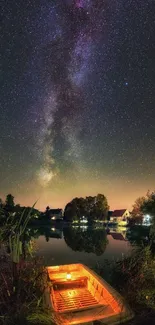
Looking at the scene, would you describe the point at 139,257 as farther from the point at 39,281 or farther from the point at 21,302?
the point at 21,302

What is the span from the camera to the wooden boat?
27.4 ft

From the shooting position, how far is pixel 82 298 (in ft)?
34.3

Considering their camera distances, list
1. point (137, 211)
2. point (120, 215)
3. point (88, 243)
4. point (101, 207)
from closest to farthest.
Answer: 1. point (88, 243)
2. point (137, 211)
3. point (101, 207)
4. point (120, 215)

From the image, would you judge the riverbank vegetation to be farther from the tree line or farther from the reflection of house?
the reflection of house

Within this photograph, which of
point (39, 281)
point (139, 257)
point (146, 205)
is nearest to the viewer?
point (39, 281)

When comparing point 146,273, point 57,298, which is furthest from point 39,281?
point 146,273

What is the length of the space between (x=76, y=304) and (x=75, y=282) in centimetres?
236

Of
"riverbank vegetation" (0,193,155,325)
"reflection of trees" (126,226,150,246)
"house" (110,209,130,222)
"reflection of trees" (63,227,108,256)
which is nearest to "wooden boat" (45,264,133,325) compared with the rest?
"riverbank vegetation" (0,193,155,325)

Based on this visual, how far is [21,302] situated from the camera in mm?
7836

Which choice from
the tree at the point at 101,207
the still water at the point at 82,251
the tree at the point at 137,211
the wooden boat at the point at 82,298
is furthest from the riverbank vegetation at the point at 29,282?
the tree at the point at 101,207

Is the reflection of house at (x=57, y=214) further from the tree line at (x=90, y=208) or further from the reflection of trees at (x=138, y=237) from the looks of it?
the reflection of trees at (x=138, y=237)

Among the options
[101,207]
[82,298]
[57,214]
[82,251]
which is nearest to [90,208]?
[101,207]

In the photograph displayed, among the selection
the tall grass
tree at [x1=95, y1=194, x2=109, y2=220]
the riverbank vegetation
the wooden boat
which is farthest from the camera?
tree at [x1=95, y1=194, x2=109, y2=220]

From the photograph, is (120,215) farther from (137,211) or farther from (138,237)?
(138,237)
